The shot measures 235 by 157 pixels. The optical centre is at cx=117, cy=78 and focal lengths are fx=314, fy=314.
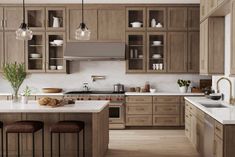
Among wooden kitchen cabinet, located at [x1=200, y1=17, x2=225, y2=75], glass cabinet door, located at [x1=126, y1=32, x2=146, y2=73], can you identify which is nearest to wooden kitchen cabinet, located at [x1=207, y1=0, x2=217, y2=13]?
wooden kitchen cabinet, located at [x1=200, y1=17, x2=225, y2=75]

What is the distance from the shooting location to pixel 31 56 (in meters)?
7.40

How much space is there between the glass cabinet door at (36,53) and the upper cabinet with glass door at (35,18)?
10.0 inches

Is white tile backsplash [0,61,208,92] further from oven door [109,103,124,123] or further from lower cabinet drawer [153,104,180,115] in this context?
oven door [109,103,124,123]

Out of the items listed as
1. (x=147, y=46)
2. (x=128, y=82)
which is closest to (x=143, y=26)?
(x=147, y=46)

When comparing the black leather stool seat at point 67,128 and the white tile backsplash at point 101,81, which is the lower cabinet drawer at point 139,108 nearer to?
the white tile backsplash at point 101,81

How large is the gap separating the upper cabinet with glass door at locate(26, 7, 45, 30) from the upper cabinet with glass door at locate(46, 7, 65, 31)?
0.39 ft

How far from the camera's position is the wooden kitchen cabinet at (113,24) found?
23.8ft

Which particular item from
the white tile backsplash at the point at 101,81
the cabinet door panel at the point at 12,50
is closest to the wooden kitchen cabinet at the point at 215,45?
the white tile backsplash at the point at 101,81

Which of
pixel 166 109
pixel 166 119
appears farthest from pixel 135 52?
Result: pixel 166 119

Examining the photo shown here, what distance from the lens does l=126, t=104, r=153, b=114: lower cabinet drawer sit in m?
7.08

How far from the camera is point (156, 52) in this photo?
7582mm

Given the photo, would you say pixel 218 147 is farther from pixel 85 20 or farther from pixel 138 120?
pixel 85 20

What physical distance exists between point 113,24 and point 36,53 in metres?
2.00

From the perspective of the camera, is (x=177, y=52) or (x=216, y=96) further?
(x=177, y=52)
